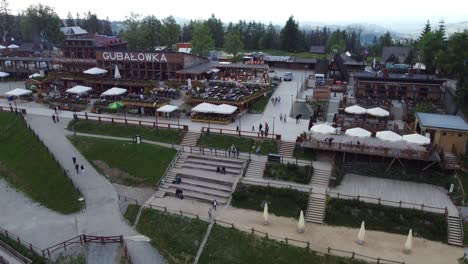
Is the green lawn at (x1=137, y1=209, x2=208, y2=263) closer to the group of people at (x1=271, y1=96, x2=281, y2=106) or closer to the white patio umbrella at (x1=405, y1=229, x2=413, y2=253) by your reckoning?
the white patio umbrella at (x1=405, y1=229, x2=413, y2=253)

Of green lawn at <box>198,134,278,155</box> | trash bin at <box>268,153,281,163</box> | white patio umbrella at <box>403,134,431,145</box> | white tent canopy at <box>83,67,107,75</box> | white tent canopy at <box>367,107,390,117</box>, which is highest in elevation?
white tent canopy at <box>83,67,107,75</box>

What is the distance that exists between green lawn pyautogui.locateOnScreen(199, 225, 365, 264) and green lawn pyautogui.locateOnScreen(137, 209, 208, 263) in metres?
1.15

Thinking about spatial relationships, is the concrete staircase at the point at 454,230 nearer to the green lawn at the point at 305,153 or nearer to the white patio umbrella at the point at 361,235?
the white patio umbrella at the point at 361,235

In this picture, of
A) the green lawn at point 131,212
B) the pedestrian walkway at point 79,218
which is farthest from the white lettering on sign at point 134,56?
the green lawn at point 131,212

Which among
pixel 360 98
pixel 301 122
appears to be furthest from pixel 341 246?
pixel 360 98

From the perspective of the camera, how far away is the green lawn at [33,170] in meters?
33.8

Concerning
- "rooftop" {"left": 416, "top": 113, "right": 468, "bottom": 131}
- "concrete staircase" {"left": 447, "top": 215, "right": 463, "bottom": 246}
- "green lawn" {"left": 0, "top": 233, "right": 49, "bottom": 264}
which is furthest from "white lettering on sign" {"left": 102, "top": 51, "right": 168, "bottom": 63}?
"concrete staircase" {"left": 447, "top": 215, "right": 463, "bottom": 246}

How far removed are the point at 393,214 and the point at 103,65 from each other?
180ft

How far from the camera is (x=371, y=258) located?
24938mm

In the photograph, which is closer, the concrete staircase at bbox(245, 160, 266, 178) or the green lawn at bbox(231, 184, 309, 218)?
the green lawn at bbox(231, 184, 309, 218)

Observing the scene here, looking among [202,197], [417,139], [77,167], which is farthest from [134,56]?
[417,139]

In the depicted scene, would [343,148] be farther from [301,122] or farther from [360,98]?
[360,98]

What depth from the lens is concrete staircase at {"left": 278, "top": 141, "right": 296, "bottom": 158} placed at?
121 ft

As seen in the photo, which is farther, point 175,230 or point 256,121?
point 256,121
